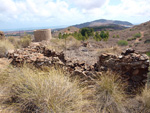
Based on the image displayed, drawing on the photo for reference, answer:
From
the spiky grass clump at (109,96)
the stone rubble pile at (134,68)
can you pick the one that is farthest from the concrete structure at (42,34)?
the spiky grass clump at (109,96)

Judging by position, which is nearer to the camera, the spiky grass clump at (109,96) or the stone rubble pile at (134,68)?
the spiky grass clump at (109,96)

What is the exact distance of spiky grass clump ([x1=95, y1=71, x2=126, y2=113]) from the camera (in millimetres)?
2838

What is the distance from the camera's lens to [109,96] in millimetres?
3053

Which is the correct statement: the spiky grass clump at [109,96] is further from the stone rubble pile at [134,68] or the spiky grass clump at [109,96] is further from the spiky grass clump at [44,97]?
the spiky grass clump at [44,97]

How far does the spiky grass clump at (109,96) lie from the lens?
2.84 meters

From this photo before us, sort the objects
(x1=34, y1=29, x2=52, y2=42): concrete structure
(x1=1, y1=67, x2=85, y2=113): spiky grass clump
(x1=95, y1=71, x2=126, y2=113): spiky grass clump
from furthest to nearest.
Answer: (x1=34, y1=29, x2=52, y2=42): concrete structure → (x1=95, y1=71, x2=126, y2=113): spiky grass clump → (x1=1, y1=67, x2=85, y2=113): spiky grass clump

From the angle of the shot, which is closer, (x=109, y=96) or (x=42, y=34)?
(x=109, y=96)

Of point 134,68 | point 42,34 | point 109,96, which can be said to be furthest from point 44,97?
point 42,34

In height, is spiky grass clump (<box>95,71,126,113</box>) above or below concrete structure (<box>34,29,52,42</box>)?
below

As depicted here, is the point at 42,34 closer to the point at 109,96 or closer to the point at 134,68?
the point at 134,68

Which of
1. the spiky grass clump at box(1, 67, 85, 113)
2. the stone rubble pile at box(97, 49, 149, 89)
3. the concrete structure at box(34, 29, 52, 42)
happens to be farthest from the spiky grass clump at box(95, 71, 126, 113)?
the concrete structure at box(34, 29, 52, 42)

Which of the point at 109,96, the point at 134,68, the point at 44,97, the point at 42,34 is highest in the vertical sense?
the point at 42,34

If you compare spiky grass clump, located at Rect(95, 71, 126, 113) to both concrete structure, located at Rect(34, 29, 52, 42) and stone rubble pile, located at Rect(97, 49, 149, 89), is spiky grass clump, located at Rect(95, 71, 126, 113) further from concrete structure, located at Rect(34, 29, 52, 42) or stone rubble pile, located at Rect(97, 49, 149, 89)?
concrete structure, located at Rect(34, 29, 52, 42)

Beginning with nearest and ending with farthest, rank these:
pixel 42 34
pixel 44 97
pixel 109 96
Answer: pixel 44 97 < pixel 109 96 < pixel 42 34
